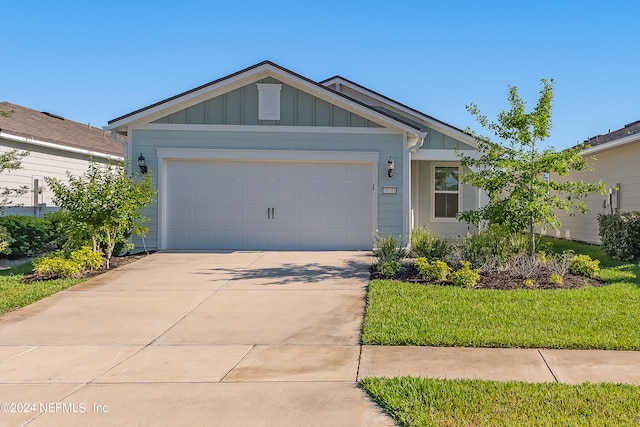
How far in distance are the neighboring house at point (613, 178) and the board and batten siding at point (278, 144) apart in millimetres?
4983

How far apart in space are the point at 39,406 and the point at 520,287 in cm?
718

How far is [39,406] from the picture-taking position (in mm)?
4043

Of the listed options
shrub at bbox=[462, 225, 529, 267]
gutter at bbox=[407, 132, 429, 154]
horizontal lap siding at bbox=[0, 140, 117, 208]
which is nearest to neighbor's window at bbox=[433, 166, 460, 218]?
gutter at bbox=[407, 132, 429, 154]

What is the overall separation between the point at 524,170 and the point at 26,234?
12049mm

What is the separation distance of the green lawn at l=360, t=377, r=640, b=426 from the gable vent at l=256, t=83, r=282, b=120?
962 centimetres

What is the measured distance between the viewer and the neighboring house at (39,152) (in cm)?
1452

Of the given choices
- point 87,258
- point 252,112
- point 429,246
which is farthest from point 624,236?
point 87,258

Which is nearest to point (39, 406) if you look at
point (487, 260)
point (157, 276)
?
point (157, 276)

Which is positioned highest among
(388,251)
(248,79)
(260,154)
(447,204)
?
(248,79)

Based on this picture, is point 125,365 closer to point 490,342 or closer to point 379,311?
point 379,311

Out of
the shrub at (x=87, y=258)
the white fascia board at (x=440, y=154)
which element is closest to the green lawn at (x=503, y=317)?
the shrub at (x=87, y=258)

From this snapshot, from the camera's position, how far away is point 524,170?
31.6 feet

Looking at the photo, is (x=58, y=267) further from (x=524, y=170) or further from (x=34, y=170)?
(x=524, y=170)

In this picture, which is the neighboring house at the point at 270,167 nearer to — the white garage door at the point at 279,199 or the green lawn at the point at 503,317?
the white garage door at the point at 279,199
